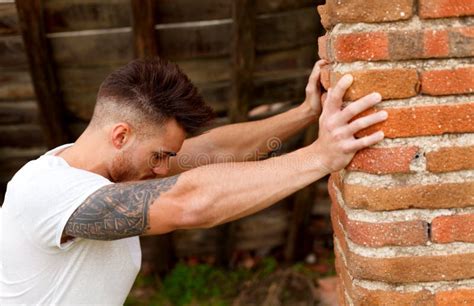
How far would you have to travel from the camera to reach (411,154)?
4.97 ft

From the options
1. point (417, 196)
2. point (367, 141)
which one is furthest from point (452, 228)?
point (367, 141)

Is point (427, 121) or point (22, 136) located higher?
point (427, 121)

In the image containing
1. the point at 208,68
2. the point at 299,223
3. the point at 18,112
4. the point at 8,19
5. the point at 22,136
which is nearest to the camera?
the point at 8,19

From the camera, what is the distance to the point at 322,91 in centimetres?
203

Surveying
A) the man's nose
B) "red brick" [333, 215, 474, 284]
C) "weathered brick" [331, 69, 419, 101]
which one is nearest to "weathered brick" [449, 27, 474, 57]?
"weathered brick" [331, 69, 419, 101]

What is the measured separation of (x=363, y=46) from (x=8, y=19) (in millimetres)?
2230

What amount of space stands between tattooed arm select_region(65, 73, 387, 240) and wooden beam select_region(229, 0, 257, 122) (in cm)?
163

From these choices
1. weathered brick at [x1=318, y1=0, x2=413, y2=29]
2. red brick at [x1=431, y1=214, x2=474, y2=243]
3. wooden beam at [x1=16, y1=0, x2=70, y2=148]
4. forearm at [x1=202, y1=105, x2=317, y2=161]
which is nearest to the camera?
weathered brick at [x1=318, y1=0, x2=413, y2=29]

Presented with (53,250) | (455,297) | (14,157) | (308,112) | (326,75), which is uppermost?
(326,75)

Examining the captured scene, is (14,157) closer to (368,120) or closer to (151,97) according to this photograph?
(151,97)

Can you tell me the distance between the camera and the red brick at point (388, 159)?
151 cm

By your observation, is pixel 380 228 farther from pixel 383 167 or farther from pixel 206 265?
pixel 206 265

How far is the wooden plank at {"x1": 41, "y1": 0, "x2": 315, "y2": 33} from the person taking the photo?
296 centimetres

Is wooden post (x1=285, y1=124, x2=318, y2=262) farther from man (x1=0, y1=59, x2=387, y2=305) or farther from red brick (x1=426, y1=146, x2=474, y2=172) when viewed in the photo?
red brick (x1=426, y1=146, x2=474, y2=172)
